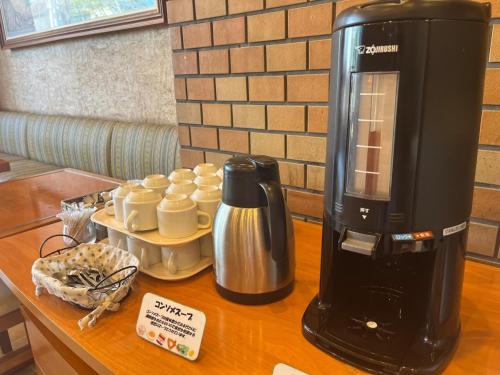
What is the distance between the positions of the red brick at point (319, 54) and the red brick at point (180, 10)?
0.45m


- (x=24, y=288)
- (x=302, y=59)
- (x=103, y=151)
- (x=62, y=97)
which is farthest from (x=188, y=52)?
(x=62, y=97)

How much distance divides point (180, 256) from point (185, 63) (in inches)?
29.8

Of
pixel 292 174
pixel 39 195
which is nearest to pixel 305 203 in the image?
pixel 292 174

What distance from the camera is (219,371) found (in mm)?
545

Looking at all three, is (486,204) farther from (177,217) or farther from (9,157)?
(9,157)

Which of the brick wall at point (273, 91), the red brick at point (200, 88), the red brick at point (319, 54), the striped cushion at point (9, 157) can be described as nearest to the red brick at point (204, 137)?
the brick wall at point (273, 91)

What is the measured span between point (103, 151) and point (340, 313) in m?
2.33

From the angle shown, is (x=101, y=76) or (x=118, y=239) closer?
(x=118, y=239)

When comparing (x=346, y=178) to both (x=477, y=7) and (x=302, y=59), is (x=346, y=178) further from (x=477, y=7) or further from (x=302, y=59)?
(x=302, y=59)

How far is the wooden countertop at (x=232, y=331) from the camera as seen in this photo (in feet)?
1.81

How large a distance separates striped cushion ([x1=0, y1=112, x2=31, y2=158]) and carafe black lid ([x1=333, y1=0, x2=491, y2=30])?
3.58 meters

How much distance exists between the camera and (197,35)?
122cm

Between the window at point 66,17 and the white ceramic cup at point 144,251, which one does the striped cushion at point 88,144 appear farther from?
the white ceramic cup at point 144,251

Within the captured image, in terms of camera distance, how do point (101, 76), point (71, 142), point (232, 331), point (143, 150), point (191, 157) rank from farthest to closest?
1. point (71, 142)
2. point (101, 76)
3. point (143, 150)
4. point (191, 157)
5. point (232, 331)
